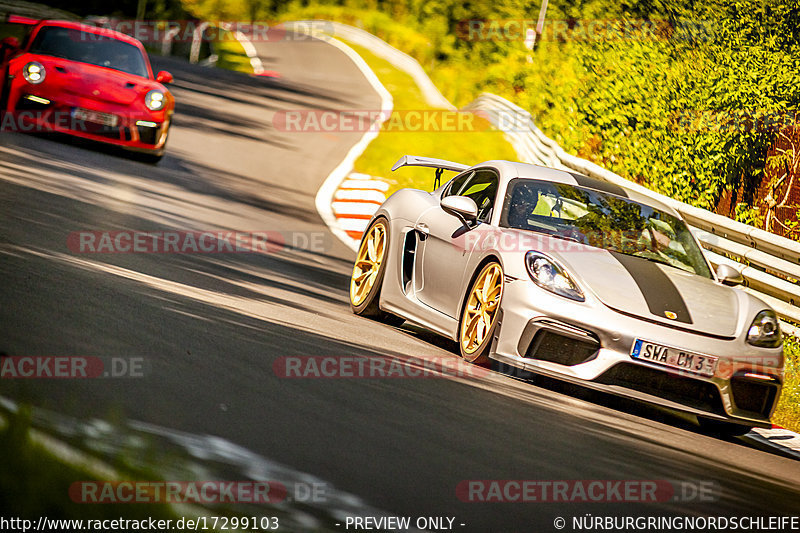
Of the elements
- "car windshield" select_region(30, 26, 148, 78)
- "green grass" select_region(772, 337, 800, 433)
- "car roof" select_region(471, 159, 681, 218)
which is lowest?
"green grass" select_region(772, 337, 800, 433)

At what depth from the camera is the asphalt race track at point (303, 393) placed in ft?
15.0

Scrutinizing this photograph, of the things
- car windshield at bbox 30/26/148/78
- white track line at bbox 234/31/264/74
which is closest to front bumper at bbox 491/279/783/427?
car windshield at bbox 30/26/148/78

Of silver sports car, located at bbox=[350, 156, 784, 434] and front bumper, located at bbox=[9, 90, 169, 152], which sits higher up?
silver sports car, located at bbox=[350, 156, 784, 434]

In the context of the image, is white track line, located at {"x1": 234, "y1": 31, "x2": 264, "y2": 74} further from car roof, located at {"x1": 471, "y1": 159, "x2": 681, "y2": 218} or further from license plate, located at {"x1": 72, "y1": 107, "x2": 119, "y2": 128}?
car roof, located at {"x1": 471, "y1": 159, "x2": 681, "y2": 218}

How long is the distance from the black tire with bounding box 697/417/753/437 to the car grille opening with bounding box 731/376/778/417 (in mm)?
128

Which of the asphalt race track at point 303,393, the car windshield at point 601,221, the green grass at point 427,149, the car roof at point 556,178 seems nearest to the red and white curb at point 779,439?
the asphalt race track at point 303,393

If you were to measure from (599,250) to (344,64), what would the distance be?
39560 millimetres

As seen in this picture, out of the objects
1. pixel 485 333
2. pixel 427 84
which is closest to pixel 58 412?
pixel 485 333

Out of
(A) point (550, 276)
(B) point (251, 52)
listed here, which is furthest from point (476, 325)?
(B) point (251, 52)

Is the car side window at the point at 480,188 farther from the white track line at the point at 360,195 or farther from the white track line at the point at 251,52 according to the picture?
the white track line at the point at 251,52

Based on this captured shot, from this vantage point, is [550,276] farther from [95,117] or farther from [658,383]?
[95,117]

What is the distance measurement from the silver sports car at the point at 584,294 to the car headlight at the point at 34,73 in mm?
7013

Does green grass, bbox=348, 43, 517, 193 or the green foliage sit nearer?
the green foliage

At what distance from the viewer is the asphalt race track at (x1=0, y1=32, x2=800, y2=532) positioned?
4.56 meters
